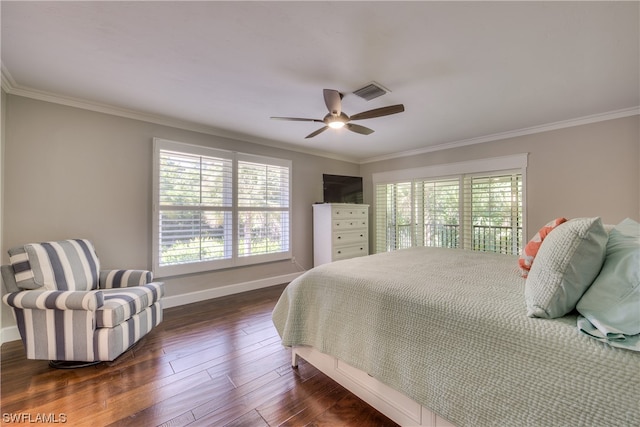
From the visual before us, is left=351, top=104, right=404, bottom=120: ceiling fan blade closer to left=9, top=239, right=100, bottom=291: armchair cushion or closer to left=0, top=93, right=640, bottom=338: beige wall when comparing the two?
left=0, top=93, right=640, bottom=338: beige wall

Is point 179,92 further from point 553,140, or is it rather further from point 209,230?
point 553,140

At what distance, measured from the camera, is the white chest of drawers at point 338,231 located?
4262 millimetres

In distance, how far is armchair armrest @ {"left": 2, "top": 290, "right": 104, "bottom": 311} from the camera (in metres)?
1.78

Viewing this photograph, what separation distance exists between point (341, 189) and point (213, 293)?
8.96 feet

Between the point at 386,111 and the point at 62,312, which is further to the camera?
the point at 386,111

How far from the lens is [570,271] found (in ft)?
3.23

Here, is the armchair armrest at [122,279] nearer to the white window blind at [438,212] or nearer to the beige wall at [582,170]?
the white window blind at [438,212]

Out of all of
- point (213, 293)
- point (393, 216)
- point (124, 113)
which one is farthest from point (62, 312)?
point (393, 216)

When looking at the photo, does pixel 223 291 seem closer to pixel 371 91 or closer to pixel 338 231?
pixel 338 231

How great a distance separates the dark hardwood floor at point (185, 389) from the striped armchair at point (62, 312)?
167 millimetres

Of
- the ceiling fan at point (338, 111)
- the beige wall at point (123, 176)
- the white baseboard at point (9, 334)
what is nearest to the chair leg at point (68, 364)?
the white baseboard at point (9, 334)

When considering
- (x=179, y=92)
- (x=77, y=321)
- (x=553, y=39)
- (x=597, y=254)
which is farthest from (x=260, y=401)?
(x=553, y=39)

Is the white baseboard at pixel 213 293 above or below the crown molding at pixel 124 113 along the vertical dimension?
below

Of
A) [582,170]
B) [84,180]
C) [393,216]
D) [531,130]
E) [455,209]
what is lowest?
[393,216]
